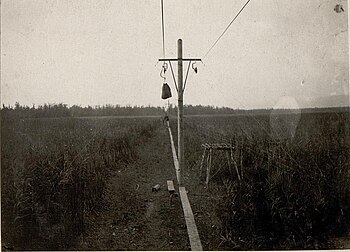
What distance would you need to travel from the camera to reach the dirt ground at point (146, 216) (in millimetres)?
2055

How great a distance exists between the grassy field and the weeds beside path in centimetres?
4

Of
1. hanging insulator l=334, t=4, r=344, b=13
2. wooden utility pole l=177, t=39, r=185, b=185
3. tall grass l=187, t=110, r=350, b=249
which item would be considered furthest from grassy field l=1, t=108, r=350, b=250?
hanging insulator l=334, t=4, r=344, b=13

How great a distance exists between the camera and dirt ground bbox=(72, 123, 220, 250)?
2055 mm

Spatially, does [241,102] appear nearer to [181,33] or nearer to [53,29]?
[181,33]

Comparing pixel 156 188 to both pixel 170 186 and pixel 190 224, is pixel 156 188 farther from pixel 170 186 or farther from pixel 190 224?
pixel 190 224

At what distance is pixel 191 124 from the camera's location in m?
2.35

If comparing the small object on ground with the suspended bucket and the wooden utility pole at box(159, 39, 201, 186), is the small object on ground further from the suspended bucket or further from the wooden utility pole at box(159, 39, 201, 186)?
the suspended bucket

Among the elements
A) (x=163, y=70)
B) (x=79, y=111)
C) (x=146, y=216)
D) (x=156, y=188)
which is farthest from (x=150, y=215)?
(x=163, y=70)

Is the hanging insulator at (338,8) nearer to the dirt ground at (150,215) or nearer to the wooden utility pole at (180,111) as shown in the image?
the wooden utility pole at (180,111)

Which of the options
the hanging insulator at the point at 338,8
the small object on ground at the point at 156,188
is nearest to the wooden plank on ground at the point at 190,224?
the small object on ground at the point at 156,188

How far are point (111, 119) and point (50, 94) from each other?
1.23 feet

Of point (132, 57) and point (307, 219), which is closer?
point (307, 219)

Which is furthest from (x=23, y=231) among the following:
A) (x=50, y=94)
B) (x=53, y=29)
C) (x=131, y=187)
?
(x=53, y=29)

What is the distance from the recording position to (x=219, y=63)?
2.27 metres
